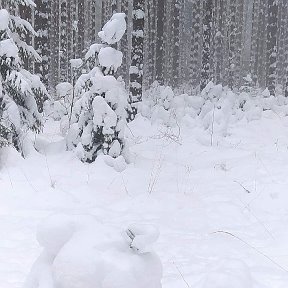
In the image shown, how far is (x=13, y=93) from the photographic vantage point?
736 cm

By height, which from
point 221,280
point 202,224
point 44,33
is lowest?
point 202,224

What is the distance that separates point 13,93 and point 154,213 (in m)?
3.36

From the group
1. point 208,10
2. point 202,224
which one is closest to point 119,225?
point 202,224

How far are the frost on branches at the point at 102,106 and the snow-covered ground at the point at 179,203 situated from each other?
0.88 feet

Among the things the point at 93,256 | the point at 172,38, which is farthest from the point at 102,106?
the point at 172,38

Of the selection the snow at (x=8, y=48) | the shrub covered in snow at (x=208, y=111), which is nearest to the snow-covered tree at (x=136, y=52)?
the shrub covered in snow at (x=208, y=111)

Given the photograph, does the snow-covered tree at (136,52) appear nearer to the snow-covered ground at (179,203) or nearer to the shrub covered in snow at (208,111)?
the shrub covered in snow at (208,111)

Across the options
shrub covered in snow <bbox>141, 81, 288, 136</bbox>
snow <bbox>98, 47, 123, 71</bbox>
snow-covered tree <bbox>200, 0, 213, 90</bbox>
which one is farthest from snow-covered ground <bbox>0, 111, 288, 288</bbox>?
snow-covered tree <bbox>200, 0, 213, 90</bbox>

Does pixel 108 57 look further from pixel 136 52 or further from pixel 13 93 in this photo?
pixel 136 52

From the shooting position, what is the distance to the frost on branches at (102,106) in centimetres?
694

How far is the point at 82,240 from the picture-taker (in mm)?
2260

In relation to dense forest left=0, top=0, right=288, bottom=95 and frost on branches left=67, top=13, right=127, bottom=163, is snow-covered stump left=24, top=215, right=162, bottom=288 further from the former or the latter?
dense forest left=0, top=0, right=288, bottom=95

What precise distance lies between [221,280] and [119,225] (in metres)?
2.76

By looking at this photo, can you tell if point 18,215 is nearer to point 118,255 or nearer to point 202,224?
point 202,224
